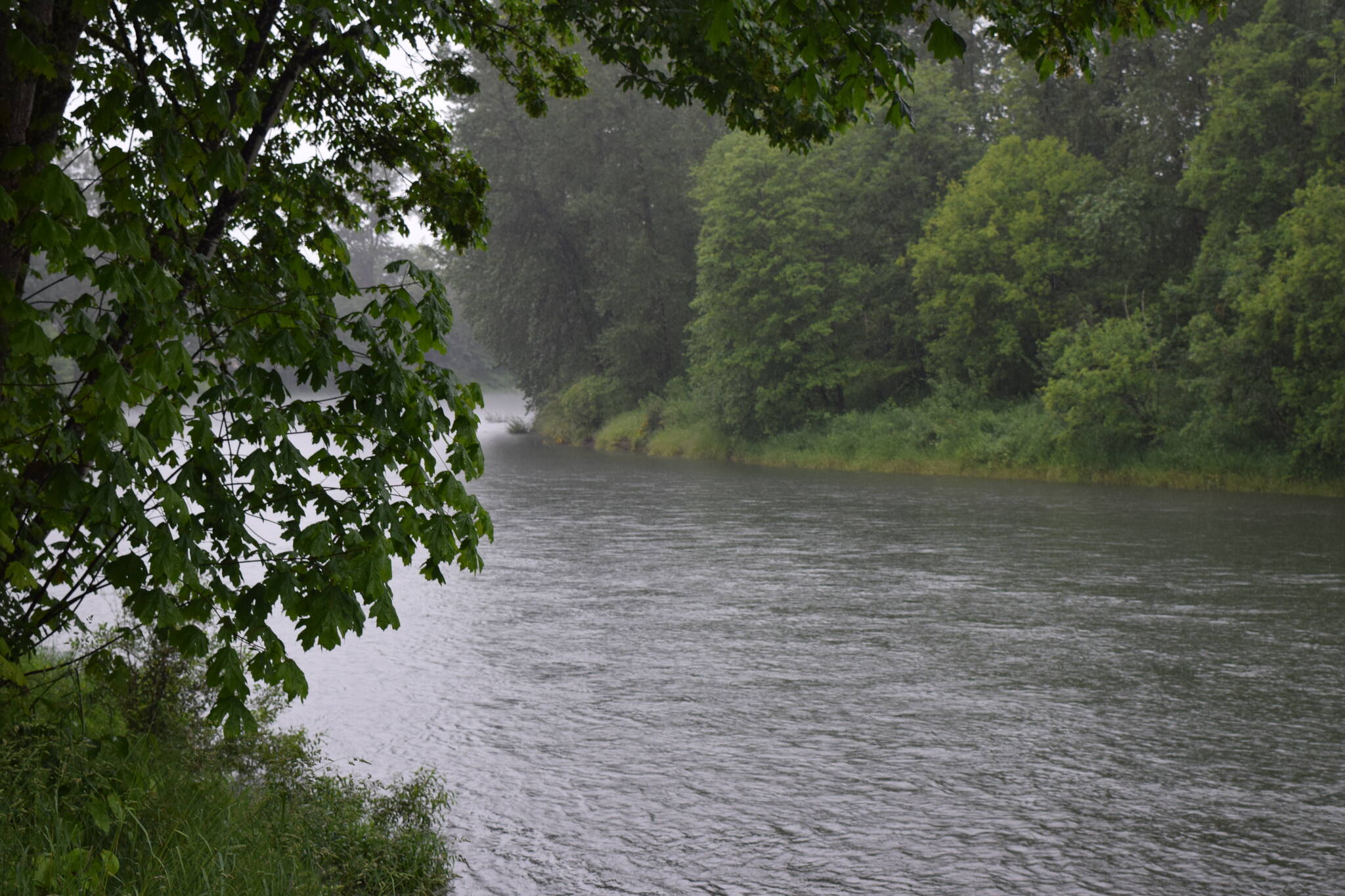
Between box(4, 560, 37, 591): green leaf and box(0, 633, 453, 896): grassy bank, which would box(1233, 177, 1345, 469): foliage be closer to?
box(0, 633, 453, 896): grassy bank

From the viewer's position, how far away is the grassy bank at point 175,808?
17.1 feet

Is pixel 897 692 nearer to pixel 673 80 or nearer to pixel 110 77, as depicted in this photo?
pixel 673 80

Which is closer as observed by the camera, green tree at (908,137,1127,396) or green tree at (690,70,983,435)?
green tree at (908,137,1127,396)

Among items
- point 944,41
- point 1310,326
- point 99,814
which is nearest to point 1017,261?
point 1310,326

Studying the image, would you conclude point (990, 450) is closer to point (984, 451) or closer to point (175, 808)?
point (984, 451)

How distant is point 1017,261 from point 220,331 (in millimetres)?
38157

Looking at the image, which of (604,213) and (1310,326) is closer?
(1310,326)

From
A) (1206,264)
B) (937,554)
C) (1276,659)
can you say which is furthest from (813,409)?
(1276,659)

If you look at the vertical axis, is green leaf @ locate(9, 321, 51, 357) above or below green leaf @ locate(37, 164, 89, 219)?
below

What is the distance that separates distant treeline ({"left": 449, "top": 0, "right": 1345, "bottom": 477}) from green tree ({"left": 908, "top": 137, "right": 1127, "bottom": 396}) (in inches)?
4.2

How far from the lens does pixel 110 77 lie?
4.91 meters

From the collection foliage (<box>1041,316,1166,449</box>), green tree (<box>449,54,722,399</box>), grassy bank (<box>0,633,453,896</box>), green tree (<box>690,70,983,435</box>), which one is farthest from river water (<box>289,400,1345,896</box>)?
green tree (<box>449,54,722,399</box>)

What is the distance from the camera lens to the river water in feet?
24.9

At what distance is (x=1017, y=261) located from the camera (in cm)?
4066
